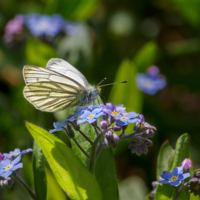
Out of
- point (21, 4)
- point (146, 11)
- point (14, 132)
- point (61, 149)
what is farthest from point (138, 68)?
point (61, 149)

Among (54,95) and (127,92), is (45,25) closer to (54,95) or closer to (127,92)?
(127,92)

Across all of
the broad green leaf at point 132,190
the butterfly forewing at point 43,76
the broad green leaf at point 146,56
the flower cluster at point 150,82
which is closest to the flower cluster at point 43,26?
the broad green leaf at point 146,56

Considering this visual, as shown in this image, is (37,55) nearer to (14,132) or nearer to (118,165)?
(14,132)

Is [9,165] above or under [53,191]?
above

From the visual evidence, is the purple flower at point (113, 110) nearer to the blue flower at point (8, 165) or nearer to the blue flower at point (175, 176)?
the blue flower at point (175, 176)

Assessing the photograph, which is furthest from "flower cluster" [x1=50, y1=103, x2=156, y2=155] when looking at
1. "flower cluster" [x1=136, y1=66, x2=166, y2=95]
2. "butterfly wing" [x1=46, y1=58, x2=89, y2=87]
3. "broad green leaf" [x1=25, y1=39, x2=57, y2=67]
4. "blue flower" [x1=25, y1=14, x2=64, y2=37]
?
"flower cluster" [x1=136, y1=66, x2=166, y2=95]

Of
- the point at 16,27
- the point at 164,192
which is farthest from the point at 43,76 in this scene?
the point at 16,27
